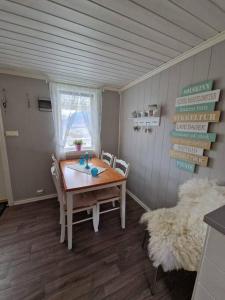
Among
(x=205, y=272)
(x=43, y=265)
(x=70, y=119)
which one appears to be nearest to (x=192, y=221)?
(x=205, y=272)

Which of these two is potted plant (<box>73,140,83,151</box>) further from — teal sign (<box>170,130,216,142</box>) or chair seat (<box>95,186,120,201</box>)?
teal sign (<box>170,130,216,142</box>)

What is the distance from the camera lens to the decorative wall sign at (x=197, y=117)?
4.33 ft

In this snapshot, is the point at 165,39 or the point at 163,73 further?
the point at 163,73

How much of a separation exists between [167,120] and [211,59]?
76 cm

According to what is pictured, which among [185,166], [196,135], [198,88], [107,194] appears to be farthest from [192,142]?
[107,194]

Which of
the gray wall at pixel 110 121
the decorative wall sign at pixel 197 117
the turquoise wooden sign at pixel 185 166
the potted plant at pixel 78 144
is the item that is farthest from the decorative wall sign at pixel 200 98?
the potted plant at pixel 78 144

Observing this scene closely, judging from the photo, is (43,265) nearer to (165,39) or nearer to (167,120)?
(167,120)

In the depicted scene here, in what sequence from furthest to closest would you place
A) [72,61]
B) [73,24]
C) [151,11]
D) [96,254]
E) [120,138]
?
[120,138]
[72,61]
[96,254]
[73,24]
[151,11]

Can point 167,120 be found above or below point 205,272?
above

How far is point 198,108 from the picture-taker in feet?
4.83

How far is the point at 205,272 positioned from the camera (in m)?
0.70

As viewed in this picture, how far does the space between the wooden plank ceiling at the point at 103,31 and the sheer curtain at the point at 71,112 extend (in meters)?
0.57

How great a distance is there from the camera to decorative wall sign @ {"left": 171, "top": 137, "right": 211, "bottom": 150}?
1.41m

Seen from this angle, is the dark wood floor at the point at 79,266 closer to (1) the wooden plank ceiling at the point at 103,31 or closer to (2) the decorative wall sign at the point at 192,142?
(2) the decorative wall sign at the point at 192,142
